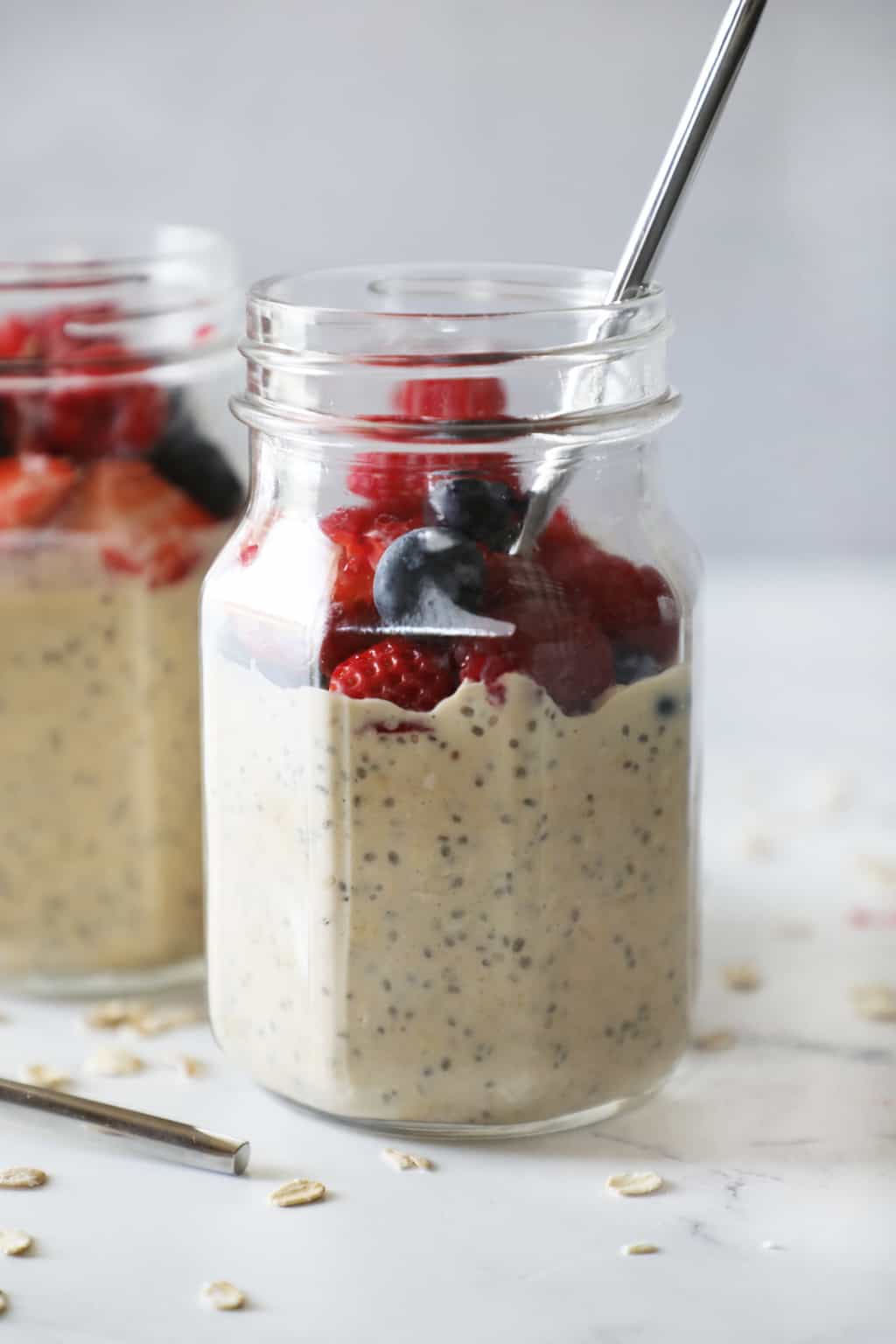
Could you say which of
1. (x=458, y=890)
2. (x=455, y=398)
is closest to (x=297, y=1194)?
(x=458, y=890)

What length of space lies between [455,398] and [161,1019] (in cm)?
42

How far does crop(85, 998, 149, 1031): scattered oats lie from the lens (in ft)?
3.20

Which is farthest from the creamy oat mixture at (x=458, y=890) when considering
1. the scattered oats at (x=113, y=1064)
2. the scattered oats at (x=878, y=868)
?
the scattered oats at (x=878, y=868)

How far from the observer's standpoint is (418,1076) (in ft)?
2.65

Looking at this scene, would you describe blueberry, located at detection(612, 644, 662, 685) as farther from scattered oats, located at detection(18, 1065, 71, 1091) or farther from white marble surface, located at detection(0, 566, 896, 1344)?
scattered oats, located at detection(18, 1065, 71, 1091)

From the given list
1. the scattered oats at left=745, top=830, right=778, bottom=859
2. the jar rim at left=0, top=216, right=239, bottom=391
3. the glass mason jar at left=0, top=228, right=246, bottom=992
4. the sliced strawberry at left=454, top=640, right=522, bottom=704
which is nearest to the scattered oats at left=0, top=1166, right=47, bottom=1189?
the glass mason jar at left=0, top=228, right=246, bottom=992

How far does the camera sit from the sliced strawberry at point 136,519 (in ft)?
3.13

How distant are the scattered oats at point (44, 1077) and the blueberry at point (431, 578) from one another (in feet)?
1.10

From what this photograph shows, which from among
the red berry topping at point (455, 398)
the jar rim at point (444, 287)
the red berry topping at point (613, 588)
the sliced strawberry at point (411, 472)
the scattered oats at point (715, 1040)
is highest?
the jar rim at point (444, 287)

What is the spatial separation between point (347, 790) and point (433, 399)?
0.19 meters

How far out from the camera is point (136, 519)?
958 millimetres

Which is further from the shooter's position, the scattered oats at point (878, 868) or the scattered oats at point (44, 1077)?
the scattered oats at point (878, 868)

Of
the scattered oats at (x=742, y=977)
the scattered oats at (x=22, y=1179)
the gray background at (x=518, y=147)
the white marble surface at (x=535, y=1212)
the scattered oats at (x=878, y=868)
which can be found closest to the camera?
the white marble surface at (x=535, y=1212)

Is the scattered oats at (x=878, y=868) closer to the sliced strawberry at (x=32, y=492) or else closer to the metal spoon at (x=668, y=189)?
the metal spoon at (x=668, y=189)
